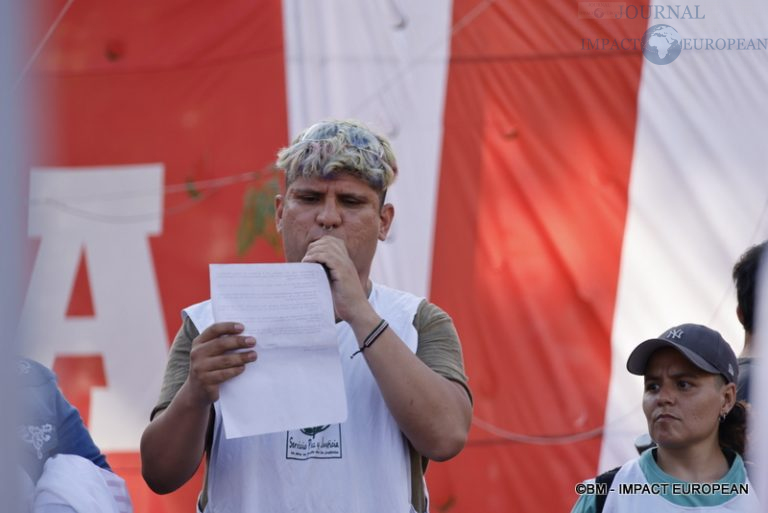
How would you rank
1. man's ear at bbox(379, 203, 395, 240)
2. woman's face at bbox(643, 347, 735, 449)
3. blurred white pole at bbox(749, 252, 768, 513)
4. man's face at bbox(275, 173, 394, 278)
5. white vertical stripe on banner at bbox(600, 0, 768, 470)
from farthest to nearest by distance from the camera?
1. white vertical stripe on banner at bbox(600, 0, 768, 470)
2. woman's face at bbox(643, 347, 735, 449)
3. man's ear at bbox(379, 203, 395, 240)
4. man's face at bbox(275, 173, 394, 278)
5. blurred white pole at bbox(749, 252, 768, 513)

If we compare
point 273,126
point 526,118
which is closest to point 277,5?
point 273,126

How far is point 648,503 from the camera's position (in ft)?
7.34

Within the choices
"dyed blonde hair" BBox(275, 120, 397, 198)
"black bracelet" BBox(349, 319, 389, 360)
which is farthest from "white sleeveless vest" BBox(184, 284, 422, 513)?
"dyed blonde hair" BBox(275, 120, 397, 198)

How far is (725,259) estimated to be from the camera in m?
3.76

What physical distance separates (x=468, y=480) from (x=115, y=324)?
1.51 meters

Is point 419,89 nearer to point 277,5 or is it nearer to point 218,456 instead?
point 277,5

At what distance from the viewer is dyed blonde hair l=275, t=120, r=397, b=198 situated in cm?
192

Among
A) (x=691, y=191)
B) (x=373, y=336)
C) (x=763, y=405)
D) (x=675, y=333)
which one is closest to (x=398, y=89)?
(x=691, y=191)

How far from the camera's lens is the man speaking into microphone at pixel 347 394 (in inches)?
70.4

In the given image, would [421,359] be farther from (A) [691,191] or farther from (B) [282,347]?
(A) [691,191]

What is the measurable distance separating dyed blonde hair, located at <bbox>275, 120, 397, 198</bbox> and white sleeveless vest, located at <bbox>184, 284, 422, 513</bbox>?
1.18ft

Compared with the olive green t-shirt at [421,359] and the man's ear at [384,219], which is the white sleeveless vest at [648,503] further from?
the man's ear at [384,219]


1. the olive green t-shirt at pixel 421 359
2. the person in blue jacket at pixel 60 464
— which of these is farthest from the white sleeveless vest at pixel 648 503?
the person in blue jacket at pixel 60 464

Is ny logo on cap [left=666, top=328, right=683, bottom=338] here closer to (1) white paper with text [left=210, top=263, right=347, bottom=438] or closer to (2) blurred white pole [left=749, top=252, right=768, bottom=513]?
(1) white paper with text [left=210, top=263, right=347, bottom=438]
